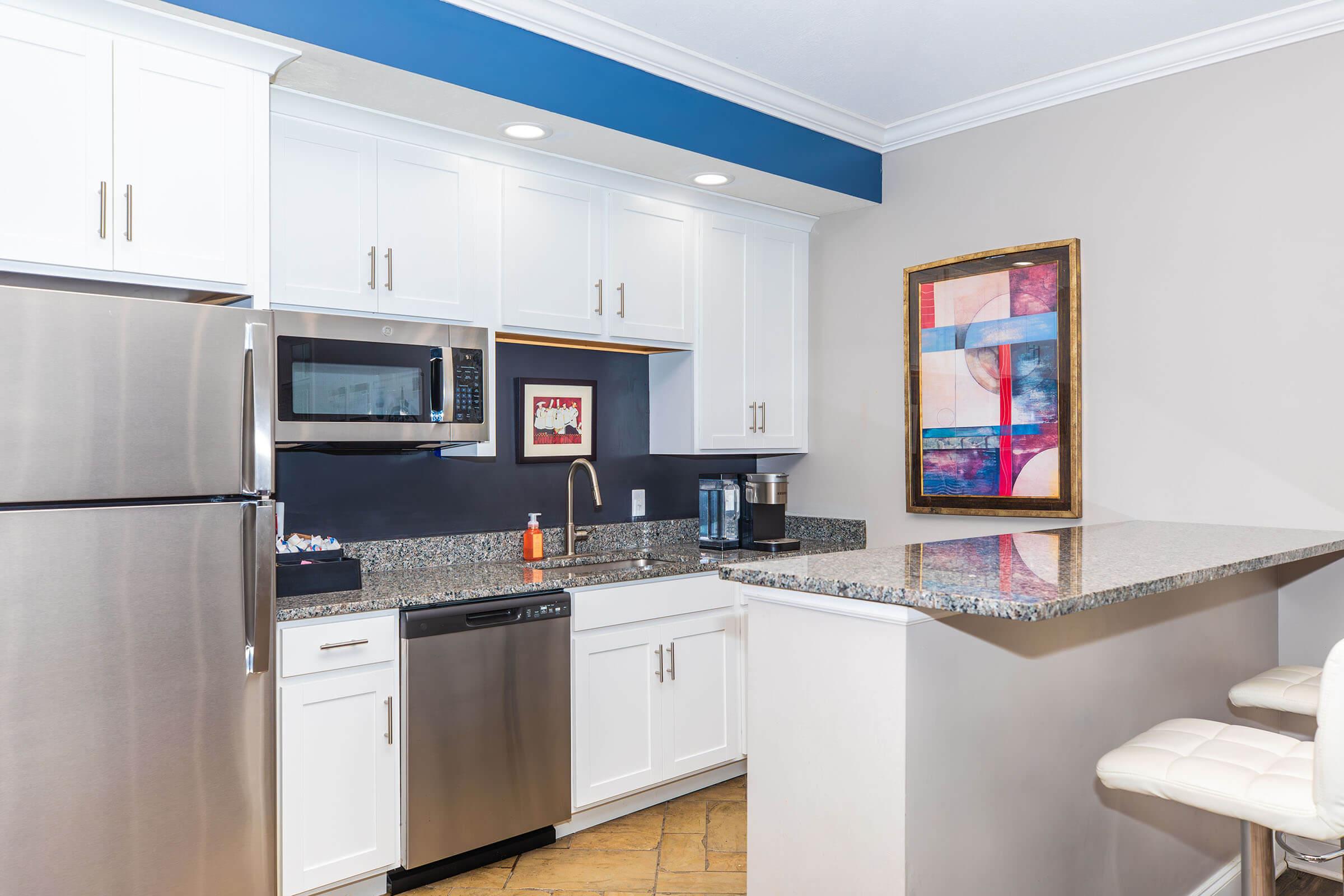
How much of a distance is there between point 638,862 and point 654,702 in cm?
55

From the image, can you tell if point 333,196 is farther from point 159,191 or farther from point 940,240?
point 940,240

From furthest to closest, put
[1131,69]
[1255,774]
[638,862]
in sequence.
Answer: [1131,69] < [638,862] < [1255,774]

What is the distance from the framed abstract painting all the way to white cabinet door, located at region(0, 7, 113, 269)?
9.49ft

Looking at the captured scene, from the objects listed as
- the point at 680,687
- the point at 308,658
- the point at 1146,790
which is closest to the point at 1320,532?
the point at 1146,790

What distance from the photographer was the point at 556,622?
2.90 metres

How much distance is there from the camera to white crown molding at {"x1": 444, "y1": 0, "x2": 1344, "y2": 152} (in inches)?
107

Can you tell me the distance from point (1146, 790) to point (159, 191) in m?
2.55

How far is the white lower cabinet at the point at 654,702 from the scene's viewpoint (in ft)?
9.93

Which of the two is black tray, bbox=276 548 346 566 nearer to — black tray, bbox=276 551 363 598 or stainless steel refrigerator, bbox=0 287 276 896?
black tray, bbox=276 551 363 598

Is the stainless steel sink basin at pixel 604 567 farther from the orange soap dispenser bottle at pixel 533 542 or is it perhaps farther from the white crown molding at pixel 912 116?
the white crown molding at pixel 912 116

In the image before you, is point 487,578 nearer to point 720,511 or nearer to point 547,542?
point 547,542

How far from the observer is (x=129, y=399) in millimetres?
2018

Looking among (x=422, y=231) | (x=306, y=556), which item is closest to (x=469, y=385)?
(x=422, y=231)

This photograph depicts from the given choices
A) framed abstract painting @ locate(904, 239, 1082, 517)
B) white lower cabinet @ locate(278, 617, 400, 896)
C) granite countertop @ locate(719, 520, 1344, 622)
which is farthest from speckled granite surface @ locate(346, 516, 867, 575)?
granite countertop @ locate(719, 520, 1344, 622)
